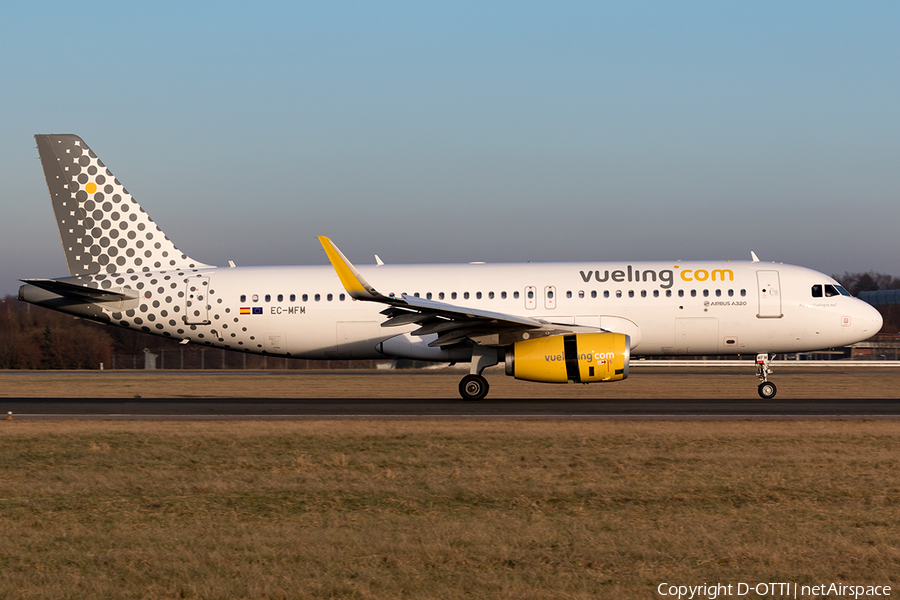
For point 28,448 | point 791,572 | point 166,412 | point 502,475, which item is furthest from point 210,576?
point 166,412

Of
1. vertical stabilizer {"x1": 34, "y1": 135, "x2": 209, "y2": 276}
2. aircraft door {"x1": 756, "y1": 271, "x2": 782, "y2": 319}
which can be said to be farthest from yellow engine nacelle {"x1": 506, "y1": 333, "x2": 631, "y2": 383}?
vertical stabilizer {"x1": 34, "y1": 135, "x2": 209, "y2": 276}

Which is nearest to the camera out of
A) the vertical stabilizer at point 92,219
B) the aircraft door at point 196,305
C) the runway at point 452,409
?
the runway at point 452,409

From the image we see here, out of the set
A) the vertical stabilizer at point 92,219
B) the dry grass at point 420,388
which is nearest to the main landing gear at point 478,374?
the dry grass at point 420,388

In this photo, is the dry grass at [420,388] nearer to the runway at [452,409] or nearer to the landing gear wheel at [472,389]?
the landing gear wheel at [472,389]

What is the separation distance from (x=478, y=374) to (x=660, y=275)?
592cm

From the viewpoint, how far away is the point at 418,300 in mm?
25188

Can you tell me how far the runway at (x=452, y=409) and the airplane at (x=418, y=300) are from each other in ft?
6.35

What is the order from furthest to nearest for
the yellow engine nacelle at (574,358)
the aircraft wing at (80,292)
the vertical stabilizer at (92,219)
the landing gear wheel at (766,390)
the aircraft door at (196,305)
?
the vertical stabilizer at (92,219) < the aircraft door at (196,305) < the aircraft wing at (80,292) < the landing gear wheel at (766,390) < the yellow engine nacelle at (574,358)

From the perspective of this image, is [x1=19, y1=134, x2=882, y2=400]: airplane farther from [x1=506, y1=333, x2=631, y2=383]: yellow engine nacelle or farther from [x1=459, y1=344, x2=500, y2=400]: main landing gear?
[x1=506, y1=333, x2=631, y2=383]: yellow engine nacelle

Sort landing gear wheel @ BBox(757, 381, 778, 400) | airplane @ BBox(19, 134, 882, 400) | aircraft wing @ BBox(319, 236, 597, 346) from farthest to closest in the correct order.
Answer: airplane @ BBox(19, 134, 882, 400) < landing gear wheel @ BBox(757, 381, 778, 400) < aircraft wing @ BBox(319, 236, 597, 346)

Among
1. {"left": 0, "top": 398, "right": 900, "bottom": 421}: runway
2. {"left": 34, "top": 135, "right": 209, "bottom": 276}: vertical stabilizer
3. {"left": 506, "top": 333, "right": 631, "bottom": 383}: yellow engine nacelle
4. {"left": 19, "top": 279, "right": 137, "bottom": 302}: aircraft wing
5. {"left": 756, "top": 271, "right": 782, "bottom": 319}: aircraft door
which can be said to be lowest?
{"left": 0, "top": 398, "right": 900, "bottom": 421}: runway

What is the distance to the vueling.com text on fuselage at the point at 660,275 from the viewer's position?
2523 centimetres

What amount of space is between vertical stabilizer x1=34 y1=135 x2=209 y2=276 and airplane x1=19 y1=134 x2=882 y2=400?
4 centimetres

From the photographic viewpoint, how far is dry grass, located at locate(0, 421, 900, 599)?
6.88m
